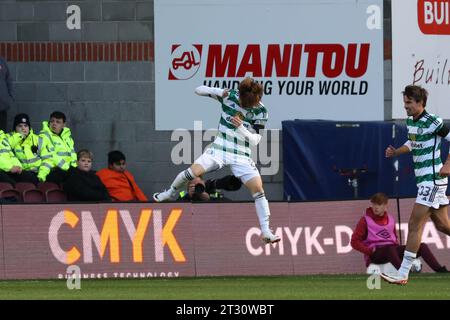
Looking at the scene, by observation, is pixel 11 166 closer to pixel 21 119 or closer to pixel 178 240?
pixel 21 119

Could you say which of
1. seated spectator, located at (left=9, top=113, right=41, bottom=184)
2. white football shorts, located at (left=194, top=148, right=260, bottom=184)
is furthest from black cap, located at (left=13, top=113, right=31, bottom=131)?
white football shorts, located at (left=194, top=148, right=260, bottom=184)

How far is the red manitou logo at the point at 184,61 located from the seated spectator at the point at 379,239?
14.4ft

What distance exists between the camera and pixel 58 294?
1317cm

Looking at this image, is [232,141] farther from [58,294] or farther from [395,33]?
[395,33]

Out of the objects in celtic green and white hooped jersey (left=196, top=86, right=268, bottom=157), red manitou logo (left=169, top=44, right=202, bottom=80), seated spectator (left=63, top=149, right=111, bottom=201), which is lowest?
seated spectator (left=63, top=149, right=111, bottom=201)

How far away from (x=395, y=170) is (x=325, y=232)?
3.19 metres

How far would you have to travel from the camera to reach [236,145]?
1472 cm

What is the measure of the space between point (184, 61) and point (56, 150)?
2.32 m

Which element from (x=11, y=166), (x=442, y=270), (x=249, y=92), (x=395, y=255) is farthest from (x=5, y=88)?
(x=442, y=270)

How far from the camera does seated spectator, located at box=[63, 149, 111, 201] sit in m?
17.6

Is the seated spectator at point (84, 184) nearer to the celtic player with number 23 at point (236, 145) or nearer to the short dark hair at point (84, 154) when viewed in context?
the short dark hair at point (84, 154)

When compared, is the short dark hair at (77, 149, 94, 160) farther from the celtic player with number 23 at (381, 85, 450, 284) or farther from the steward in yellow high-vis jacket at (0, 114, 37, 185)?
the celtic player with number 23 at (381, 85, 450, 284)

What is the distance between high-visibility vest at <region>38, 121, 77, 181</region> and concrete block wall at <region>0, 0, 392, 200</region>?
2.22 ft

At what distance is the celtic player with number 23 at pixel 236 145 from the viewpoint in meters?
14.5
